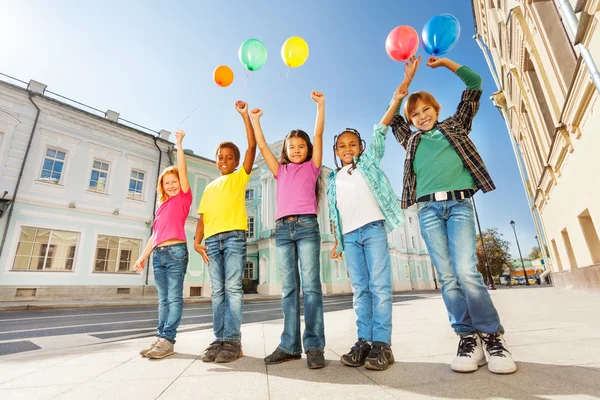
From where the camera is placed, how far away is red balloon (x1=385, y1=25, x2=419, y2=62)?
9.72 feet

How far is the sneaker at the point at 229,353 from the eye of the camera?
2.22 metres

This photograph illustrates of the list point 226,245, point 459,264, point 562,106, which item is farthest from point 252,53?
point 562,106

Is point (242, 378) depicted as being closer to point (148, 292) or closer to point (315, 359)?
point (315, 359)

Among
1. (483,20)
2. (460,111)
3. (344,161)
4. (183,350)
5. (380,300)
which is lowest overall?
(183,350)

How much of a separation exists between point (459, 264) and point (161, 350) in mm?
2436

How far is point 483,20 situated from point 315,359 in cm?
1712

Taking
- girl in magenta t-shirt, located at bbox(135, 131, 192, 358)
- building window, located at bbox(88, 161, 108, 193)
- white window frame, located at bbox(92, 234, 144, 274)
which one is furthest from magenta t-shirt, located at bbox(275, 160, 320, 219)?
building window, located at bbox(88, 161, 108, 193)

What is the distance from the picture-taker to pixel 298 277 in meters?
2.42

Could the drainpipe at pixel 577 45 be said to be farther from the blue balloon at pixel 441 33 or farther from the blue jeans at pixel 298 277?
the blue jeans at pixel 298 277

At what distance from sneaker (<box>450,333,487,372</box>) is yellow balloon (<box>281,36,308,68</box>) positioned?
3334 mm

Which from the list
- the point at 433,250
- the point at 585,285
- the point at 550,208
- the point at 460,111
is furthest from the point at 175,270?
the point at 550,208

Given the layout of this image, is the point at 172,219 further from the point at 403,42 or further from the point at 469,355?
the point at 403,42

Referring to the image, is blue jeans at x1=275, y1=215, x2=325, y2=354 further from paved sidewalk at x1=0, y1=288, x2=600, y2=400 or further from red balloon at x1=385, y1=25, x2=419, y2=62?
red balloon at x1=385, y1=25, x2=419, y2=62

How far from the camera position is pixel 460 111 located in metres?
2.34
